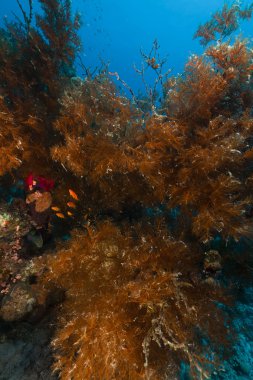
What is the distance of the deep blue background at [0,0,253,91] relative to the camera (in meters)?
106

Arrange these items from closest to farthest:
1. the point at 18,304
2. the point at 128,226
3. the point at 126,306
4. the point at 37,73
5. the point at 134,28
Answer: the point at 126,306 → the point at 18,304 → the point at 128,226 → the point at 37,73 → the point at 134,28

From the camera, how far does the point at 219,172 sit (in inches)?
151

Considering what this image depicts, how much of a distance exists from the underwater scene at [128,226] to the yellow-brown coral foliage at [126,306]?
16 millimetres

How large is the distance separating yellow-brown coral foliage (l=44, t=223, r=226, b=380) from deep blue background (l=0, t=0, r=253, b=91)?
10791 cm

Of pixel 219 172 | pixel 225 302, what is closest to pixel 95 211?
pixel 219 172

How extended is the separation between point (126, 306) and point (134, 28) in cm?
15043

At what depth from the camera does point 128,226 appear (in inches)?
162

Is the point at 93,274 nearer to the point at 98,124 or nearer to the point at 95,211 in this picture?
the point at 95,211

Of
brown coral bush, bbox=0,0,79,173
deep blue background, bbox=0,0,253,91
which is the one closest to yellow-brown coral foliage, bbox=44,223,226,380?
brown coral bush, bbox=0,0,79,173

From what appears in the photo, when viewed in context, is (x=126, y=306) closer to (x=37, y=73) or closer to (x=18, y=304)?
(x=18, y=304)

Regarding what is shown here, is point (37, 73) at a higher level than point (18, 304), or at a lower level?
higher

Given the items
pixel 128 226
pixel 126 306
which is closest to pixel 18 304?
pixel 126 306

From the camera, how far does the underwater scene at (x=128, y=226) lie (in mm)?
3150

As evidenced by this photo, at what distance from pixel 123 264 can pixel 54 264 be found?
939 millimetres
